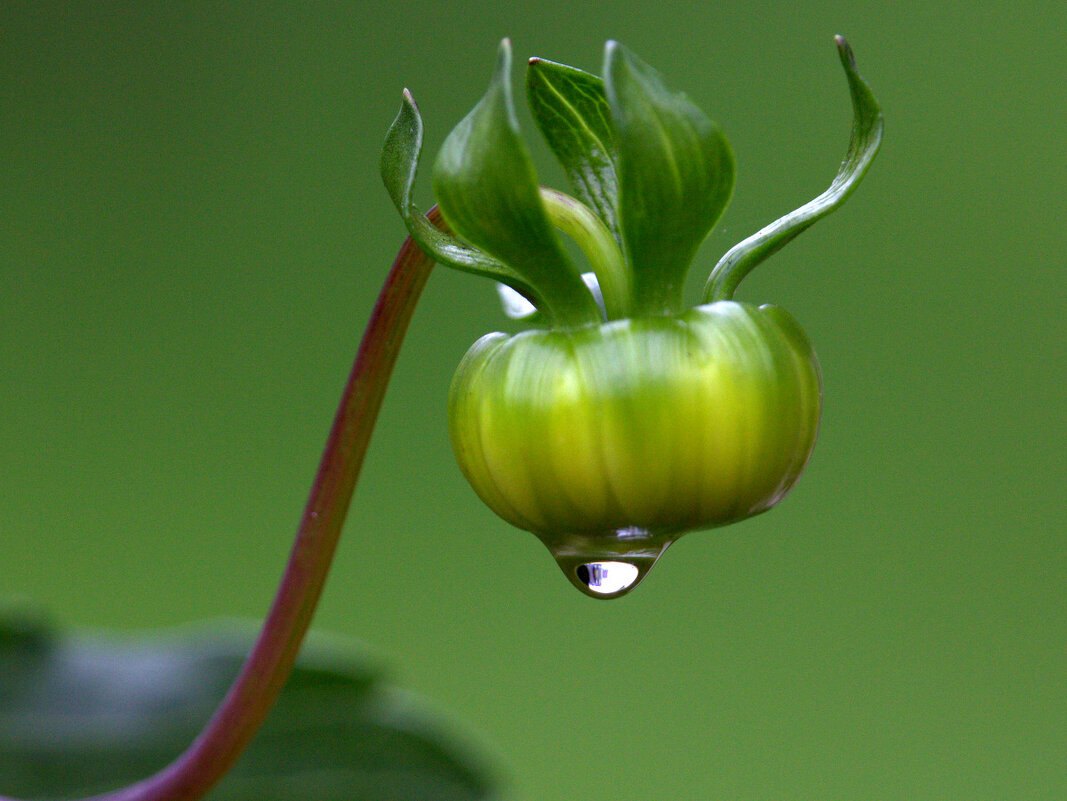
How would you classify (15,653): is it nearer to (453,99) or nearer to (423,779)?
(423,779)

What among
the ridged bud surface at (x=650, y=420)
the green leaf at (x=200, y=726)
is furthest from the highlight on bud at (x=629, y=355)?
the green leaf at (x=200, y=726)

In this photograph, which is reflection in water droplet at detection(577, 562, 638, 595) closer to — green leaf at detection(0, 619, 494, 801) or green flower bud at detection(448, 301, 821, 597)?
green flower bud at detection(448, 301, 821, 597)

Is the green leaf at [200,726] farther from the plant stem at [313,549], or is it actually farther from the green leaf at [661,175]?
the green leaf at [661,175]

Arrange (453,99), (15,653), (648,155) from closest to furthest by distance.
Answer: (648,155)
(15,653)
(453,99)

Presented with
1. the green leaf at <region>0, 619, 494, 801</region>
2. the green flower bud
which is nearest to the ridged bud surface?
the green flower bud

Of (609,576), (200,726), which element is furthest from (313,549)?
(200,726)

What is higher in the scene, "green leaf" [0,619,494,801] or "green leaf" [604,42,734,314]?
"green leaf" [604,42,734,314]

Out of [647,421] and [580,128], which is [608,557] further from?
[580,128]

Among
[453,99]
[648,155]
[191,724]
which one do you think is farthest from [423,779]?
[453,99]
